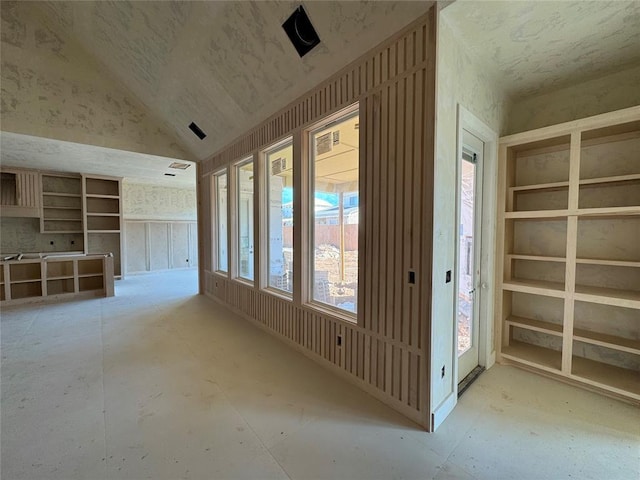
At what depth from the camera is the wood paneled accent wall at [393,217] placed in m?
1.85

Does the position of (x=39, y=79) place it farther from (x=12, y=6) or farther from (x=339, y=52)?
(x=339, y=52)

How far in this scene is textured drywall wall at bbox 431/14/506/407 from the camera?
183cm

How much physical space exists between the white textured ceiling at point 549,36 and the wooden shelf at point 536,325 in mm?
2379

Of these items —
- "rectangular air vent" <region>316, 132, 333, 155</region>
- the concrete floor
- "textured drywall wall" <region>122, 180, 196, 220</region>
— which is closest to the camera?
the concrete floor

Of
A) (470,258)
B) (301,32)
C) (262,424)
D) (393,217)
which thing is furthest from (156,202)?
(470,258)

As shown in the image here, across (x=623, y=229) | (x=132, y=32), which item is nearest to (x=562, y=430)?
(x=623, y=229)

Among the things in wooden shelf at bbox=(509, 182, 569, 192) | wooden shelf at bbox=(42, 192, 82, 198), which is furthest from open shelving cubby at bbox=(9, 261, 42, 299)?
wooden shelf at bbox=(509, 182, 569, 192)

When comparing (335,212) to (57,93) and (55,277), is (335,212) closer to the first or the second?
(57,93)

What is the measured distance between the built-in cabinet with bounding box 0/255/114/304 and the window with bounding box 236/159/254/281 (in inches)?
128

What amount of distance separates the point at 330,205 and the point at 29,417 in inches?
118

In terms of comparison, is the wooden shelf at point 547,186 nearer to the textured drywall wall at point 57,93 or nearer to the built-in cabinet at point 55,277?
the textured drywall wall at point 57,93

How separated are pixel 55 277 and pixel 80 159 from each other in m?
2.42

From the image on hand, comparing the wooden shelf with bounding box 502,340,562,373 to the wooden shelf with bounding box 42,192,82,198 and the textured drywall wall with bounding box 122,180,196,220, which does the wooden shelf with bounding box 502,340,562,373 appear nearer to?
the wooden shelf with bounding box 42,192,82,198

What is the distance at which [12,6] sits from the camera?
379 cm
